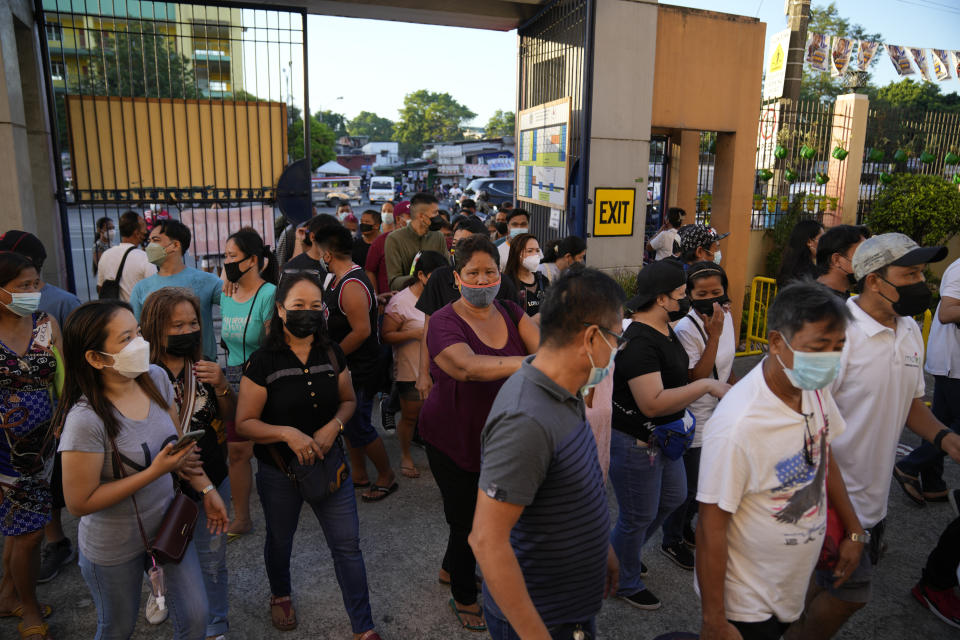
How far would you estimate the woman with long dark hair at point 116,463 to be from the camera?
7.47ft

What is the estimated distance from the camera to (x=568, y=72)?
764 centimetres

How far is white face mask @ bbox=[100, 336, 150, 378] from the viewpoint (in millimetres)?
2393

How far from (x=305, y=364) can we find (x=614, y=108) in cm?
577

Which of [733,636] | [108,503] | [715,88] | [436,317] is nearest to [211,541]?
[108,503]

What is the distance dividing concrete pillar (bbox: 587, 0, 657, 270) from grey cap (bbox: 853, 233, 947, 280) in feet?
15.3

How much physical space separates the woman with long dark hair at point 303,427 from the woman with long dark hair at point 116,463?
48 cm

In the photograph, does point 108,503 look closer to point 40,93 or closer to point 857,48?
point 40,93

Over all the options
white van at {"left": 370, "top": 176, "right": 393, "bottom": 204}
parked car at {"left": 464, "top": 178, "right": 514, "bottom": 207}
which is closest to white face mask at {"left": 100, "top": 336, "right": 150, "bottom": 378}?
parked car at {"left": 464, "top": 178, "right": 514, "bottom": 207}

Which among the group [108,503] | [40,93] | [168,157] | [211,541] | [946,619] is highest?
[40,93]

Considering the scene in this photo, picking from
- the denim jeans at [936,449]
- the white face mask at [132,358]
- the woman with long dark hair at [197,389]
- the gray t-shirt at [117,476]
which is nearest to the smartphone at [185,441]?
the gray t-shirt at [117,476]

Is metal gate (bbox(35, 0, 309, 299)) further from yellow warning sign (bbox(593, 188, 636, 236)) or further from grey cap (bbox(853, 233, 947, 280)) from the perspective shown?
grey cap (bbox(853, 233, 947, 280))

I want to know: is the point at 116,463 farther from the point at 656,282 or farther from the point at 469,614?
the point at 656,282

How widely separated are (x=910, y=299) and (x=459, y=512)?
232 centimetres

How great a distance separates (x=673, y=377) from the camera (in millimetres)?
3115
